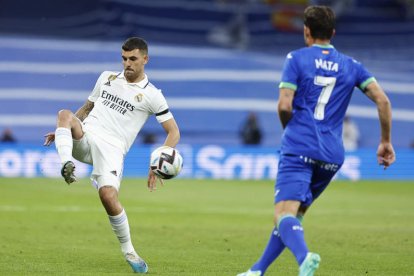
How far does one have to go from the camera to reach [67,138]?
380 inches

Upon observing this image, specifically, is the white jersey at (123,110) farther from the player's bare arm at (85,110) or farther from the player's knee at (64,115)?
the player's knee at (64,115)

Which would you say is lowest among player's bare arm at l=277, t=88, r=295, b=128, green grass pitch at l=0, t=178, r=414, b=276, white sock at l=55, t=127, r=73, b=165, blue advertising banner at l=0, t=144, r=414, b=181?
blue advertising banner at l=0, t=144, r=414, b=181

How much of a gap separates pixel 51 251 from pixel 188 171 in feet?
56.0

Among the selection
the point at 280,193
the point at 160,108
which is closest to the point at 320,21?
the point at 280,193

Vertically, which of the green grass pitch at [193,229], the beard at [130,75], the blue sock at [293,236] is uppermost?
the beard at [130,75]

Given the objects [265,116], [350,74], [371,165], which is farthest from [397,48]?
[350,74]

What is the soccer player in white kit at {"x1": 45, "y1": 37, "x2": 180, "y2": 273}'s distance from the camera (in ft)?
32.6

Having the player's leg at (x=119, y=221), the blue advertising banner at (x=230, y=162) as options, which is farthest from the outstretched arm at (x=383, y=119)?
the blue advertising banner at (x=230, y=162)

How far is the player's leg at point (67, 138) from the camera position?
9320 mm

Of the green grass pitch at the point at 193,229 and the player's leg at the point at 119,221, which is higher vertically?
the player's leg at the point at 119,221

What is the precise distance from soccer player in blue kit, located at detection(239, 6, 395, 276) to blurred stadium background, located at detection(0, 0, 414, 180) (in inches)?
925

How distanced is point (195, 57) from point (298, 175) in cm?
2793

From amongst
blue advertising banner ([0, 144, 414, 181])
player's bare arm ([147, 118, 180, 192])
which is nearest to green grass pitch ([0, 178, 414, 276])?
player's bare arm ([147, 118, 180, 192])

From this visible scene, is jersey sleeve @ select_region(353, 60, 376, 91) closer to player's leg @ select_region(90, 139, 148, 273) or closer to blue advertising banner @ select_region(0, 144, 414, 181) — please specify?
player's leg @ select_region(90, 139, 148, 273)
